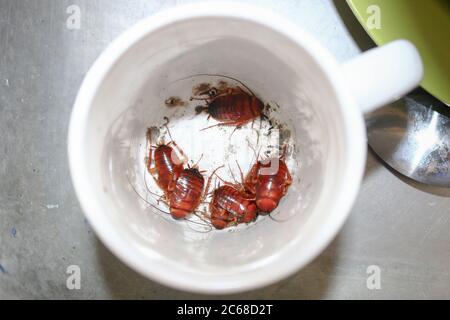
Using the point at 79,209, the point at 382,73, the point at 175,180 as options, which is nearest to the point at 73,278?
the point at 79,209

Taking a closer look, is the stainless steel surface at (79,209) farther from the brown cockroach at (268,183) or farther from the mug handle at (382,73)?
the mug handle at (382,73)

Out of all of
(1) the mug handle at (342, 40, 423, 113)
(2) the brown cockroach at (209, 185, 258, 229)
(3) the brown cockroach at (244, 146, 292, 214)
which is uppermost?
(1) the mug handle at (342, 40, 423, 113)

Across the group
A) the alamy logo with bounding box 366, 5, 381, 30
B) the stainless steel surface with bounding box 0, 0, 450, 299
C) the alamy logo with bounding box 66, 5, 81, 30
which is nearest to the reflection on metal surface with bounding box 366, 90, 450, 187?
the stainless steel surface with bounding box 0, 0, 450, 299

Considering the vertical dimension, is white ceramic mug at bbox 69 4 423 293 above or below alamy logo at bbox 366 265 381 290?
above

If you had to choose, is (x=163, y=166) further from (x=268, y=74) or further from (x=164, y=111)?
(x=268, y=74)

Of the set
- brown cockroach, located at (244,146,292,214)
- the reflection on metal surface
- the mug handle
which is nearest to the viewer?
the mug handle

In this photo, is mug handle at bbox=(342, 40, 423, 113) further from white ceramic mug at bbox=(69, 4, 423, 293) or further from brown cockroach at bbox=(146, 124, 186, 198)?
brown cockroach at bbox=(146, 124, 186, 198)
